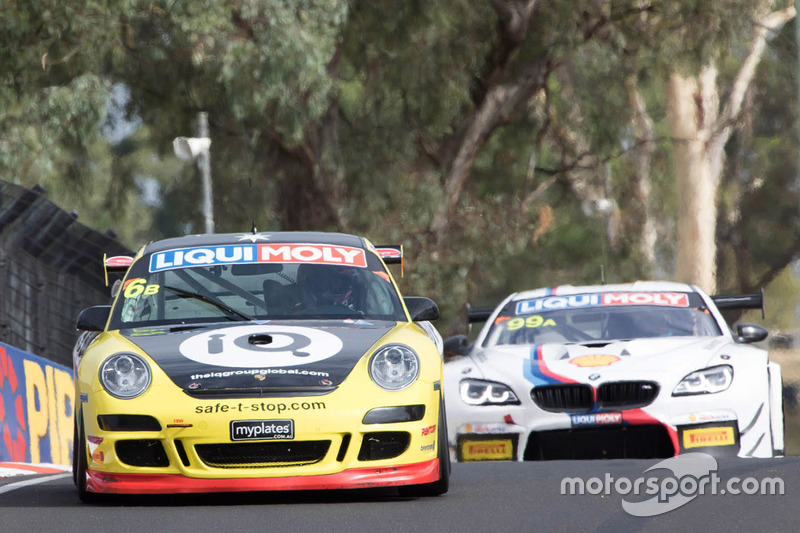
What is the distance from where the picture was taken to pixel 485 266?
31219 millimetres

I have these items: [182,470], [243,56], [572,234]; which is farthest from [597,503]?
[572,234]

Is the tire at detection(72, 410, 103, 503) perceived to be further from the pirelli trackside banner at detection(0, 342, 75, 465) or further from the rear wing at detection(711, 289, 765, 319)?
the rear wing at detection(711, 289, 765, 319)

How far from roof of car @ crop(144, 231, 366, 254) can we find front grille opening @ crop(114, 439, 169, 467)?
1.79 m

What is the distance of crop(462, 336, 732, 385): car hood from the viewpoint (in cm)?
1044

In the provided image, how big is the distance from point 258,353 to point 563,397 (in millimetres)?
3567

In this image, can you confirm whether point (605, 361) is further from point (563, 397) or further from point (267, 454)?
point (267, 454)

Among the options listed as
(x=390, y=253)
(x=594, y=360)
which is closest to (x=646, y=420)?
(x=594, y=360)

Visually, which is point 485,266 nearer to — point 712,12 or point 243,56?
point 712,12

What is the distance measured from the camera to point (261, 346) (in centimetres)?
750

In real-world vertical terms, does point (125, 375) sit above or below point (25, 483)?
above

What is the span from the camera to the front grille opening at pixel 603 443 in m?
10.3

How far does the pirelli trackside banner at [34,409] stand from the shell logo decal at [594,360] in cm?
427

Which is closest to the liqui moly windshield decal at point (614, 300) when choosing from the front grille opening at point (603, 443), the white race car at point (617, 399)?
the white race car at point (617, 399)

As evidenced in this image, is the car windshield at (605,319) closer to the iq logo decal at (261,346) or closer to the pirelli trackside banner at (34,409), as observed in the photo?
the pirelli trackside banner at (34,409)
